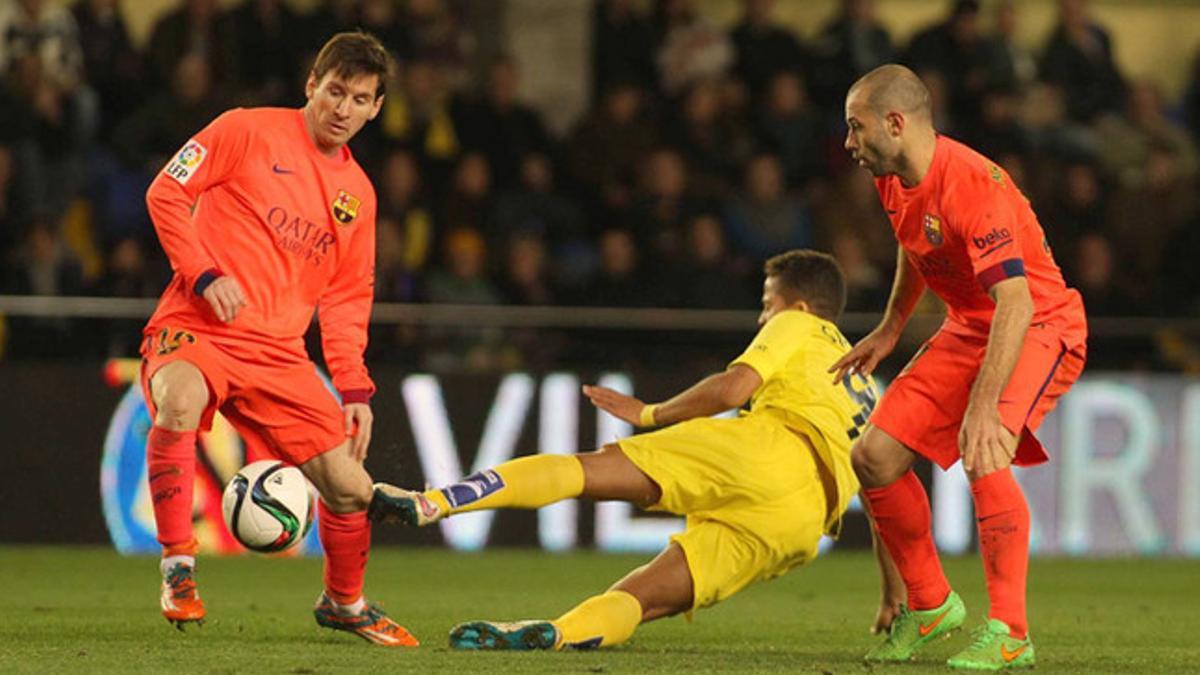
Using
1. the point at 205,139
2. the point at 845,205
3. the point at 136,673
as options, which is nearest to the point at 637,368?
the point at 845,205

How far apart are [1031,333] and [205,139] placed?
8.74ft

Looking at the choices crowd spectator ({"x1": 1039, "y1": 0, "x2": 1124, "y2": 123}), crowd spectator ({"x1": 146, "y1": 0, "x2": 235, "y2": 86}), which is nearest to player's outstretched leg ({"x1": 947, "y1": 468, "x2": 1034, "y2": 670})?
crowd spectator ({"x1": 146, "y1": 0, "x2": 235, "y2": 86})

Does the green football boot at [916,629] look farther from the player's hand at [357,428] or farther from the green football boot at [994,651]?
the player's hand at [357,428]

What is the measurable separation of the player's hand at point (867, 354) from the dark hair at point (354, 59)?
5.68 feet

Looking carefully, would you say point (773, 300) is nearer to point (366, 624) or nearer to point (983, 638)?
point (983, 638)

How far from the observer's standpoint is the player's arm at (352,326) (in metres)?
7.21

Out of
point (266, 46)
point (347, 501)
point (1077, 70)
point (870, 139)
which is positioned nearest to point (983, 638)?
point (870, 139)

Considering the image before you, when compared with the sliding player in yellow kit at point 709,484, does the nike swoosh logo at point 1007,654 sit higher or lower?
lower

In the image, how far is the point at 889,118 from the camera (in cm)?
647

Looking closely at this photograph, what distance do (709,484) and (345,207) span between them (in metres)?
1.50

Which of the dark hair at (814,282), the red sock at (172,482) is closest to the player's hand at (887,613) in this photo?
the dark hair at (814,282)

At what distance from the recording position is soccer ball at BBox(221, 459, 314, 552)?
22.3 ft

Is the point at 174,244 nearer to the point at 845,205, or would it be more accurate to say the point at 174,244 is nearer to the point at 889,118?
the point at 889,118

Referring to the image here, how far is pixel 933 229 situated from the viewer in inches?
257
